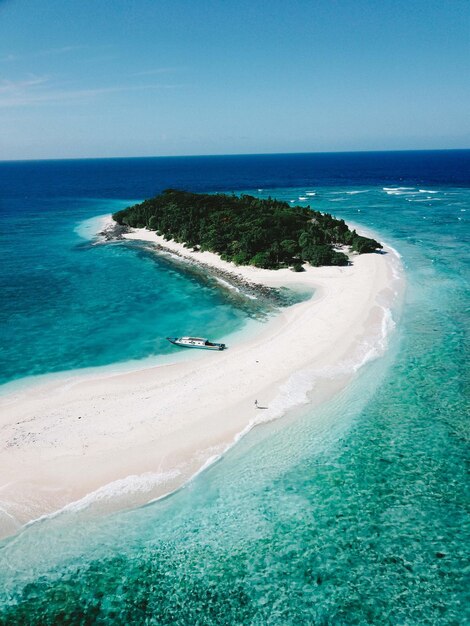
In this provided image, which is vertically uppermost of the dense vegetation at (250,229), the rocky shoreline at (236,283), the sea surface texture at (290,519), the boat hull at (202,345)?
the dense vegetation at (250,229)

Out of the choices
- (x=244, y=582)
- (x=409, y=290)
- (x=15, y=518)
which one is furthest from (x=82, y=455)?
(x=409, y=290)

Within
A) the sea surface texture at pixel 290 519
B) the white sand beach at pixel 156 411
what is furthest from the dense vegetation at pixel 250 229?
the white sand beach at pixel 156 411

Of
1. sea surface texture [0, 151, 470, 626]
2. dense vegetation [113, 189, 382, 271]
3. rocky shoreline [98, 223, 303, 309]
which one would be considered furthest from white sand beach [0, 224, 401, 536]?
dense vegetation [113, 189, 382, 271]

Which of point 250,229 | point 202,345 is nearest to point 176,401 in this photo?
point 202,345

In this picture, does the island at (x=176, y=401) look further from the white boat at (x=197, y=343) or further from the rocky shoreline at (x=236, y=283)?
the rocky shoreline at (x=236, y=283)

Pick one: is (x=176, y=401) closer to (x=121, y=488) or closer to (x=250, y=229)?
(x=121, y=488)

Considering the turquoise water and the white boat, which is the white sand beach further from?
the turquoise water

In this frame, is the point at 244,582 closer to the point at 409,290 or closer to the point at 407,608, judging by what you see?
the point at 407,608

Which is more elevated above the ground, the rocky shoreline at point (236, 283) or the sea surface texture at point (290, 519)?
the rocky shoreline at point (236, 283)
